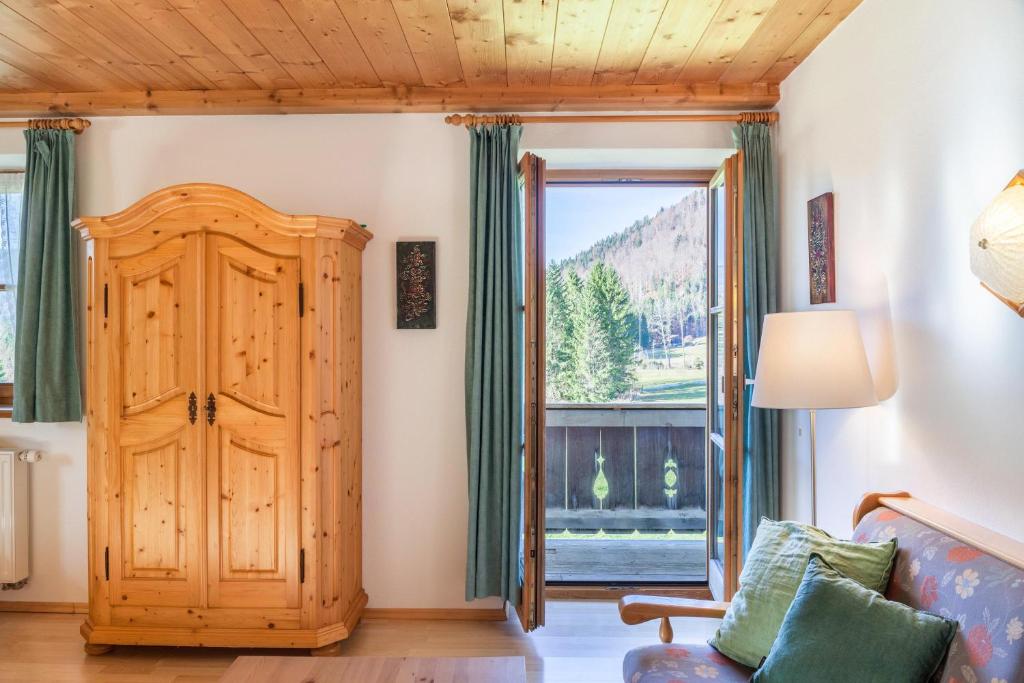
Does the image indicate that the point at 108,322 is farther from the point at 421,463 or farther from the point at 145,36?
the point at 421,463

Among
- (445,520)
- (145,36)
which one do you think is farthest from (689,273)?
(145,36)

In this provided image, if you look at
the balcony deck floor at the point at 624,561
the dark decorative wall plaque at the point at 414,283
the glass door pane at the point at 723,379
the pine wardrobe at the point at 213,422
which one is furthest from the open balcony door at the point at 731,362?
the pine wardrobe at the point at 213,422

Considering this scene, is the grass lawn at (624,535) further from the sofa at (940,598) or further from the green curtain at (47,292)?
the green curtain at (47,292)

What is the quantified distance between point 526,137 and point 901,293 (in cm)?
183

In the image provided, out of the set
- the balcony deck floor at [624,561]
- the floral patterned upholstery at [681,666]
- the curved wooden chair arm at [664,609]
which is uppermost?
the curved wooden chair arm at [664,609]

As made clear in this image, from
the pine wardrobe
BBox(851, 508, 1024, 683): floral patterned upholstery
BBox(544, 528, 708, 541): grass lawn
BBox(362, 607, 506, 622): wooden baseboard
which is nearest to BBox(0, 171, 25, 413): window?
the pine wardrobe

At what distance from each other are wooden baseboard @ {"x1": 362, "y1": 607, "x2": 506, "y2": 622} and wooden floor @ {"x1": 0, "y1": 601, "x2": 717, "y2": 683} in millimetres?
36

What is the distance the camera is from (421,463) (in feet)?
10.4

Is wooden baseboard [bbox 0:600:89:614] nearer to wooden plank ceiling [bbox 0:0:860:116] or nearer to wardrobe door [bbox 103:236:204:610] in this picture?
wardrobe door [bbox 103:236:204:610]

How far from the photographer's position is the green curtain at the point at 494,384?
9.88 ft

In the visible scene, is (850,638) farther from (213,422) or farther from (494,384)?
(213,422)

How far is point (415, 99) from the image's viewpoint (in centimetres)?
308

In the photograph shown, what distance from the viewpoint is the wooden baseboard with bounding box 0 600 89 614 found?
320cm

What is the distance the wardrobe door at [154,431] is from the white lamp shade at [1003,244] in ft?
8.83
